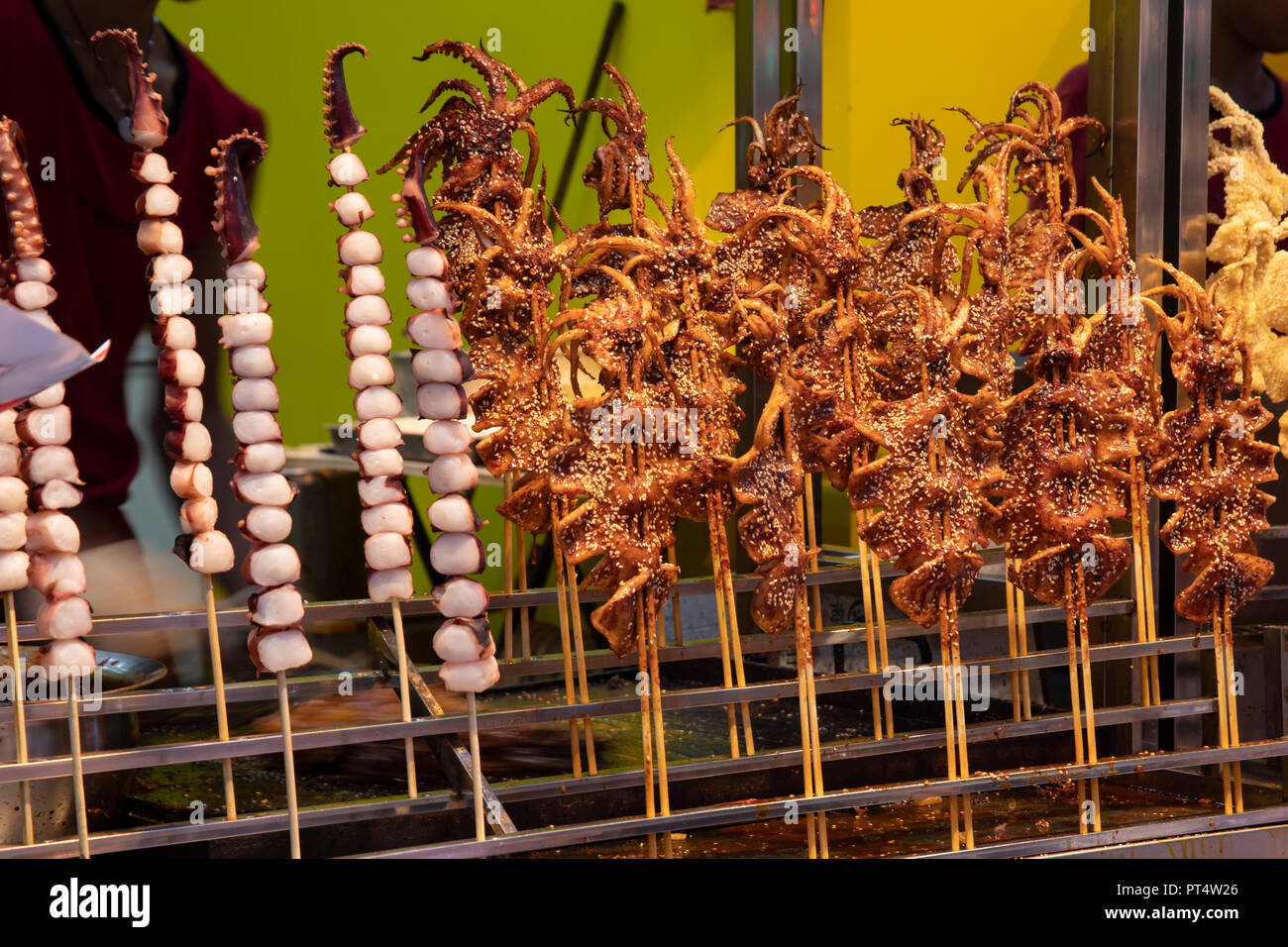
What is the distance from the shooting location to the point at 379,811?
2092 millimetres

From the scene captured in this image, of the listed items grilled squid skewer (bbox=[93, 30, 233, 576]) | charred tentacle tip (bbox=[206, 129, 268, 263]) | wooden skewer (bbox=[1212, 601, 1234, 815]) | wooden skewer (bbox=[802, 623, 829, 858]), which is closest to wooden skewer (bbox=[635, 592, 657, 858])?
wooden skewer (bbox=[802, 623, 829, 858])

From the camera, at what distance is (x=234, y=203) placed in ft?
6.30

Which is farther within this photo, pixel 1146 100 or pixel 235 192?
pixel 1146 100

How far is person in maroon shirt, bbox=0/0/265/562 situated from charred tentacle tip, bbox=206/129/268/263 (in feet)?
3.63

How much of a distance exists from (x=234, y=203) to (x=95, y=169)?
1.20 metres

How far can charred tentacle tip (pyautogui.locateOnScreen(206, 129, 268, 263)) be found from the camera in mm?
1911

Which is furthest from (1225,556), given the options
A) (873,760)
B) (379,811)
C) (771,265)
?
(379,811)

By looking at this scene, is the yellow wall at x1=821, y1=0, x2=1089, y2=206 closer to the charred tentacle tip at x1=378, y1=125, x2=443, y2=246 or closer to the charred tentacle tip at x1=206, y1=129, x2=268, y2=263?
the charred tentacle tip at x1=378, y1=125, x2=443, y2=246

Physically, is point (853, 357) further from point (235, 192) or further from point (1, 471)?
point (1, 471)

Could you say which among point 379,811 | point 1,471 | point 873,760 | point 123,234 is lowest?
point 873,760

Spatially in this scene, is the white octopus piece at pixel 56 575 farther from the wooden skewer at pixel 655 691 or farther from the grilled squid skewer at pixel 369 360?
the wooden skewer at pixel 655 691

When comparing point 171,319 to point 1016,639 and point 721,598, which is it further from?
point 1016,639

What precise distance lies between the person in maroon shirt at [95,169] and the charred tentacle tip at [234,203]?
43.5 inches

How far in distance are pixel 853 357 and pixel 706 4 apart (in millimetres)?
1523
